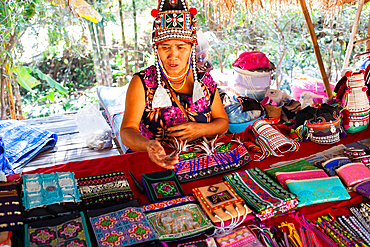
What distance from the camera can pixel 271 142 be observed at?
1.81 metres

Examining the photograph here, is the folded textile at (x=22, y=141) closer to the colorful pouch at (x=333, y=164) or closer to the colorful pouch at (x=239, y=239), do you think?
the colorful pouch at (x=239, y=239)

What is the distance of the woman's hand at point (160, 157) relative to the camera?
136 centimetres

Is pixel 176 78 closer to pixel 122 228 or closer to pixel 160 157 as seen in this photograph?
pixel 160 157

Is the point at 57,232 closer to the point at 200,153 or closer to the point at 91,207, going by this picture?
the point at 91,207

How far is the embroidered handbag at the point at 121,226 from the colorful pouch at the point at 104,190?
65mm

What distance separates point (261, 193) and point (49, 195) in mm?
920

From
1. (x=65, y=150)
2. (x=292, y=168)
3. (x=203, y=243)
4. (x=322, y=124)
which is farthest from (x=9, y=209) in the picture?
(x=65, y=150)

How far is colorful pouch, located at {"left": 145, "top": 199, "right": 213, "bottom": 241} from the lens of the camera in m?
1.14

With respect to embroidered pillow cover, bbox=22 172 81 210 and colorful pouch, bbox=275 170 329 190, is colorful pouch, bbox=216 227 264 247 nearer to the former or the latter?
colorful pouch, bbox=275 170 329 190

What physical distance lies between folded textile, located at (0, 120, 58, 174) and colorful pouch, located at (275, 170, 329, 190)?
7.45 feet

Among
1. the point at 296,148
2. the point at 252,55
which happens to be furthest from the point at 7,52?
the point at 296,148

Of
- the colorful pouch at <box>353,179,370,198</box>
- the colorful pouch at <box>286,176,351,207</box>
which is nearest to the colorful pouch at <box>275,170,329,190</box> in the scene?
the colorful pouch at <box>286,176,351,207</box>

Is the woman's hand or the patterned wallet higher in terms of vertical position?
the woman's hand

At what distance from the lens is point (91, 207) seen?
4.04 ft
